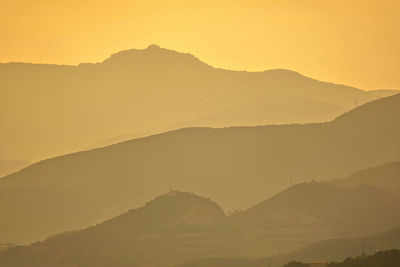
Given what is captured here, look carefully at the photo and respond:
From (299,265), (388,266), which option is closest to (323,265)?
(299,265)

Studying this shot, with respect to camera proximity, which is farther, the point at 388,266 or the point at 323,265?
the point at 323,265

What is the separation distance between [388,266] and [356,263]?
6981 mm

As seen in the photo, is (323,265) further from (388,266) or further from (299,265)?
(388,266)

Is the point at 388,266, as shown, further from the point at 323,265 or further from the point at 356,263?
the point at 323,265

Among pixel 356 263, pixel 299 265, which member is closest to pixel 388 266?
pixel 356 263

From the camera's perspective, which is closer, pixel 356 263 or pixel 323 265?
pixel 356 263

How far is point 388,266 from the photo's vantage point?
466ft

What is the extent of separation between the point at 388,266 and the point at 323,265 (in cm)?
1845

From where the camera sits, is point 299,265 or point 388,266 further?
point 299,265

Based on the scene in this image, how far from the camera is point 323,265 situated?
159875mm

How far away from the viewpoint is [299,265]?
518 feet

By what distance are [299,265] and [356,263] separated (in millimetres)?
10418
